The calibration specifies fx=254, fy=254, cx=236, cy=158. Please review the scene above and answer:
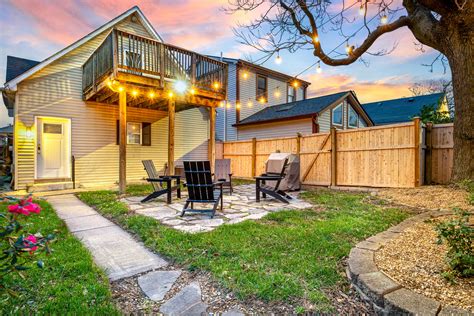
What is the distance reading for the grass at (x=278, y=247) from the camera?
6.86 feet

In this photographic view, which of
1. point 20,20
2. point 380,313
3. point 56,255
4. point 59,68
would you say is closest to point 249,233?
point 380,313

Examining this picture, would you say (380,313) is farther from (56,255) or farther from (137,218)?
(137,218)

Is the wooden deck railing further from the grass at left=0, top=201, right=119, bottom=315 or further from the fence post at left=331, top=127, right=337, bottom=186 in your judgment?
the grass at left=0, top=201, right=119, bottom=315

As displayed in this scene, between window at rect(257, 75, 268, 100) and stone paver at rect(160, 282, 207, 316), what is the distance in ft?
47.3

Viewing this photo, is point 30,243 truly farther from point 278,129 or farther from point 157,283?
point 278,129

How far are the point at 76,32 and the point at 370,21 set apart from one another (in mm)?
10942

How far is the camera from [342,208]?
4.98 m

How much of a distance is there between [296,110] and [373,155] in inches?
250

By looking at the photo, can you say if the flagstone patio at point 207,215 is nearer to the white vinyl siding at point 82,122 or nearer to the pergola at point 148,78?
the pergola at point 148,78

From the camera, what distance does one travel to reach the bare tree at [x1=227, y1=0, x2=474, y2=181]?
5.58m

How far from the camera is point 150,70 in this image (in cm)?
723

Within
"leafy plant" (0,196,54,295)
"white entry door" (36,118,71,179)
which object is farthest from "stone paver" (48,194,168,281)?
"white entry door" (36,118,71,179)

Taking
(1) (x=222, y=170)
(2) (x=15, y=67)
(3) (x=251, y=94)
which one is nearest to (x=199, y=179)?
(1) (x=222, y=170)

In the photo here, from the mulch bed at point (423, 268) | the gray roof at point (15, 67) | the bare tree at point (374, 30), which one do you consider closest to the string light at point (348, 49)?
the bare tree at point (374, 30)
